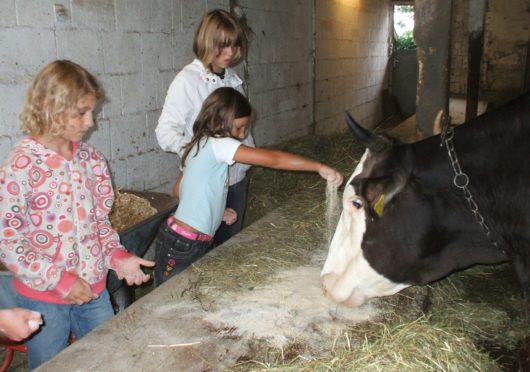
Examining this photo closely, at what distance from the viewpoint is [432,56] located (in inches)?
180

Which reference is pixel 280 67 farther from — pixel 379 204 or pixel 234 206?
pixel 379 204

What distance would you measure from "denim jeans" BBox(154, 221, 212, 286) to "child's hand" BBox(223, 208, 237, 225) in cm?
36

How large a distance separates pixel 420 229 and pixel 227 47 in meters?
1.67

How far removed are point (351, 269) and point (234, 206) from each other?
1244mm

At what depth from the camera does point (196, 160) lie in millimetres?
2709

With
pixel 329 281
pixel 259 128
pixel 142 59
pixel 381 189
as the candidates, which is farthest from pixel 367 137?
pixel 259 128

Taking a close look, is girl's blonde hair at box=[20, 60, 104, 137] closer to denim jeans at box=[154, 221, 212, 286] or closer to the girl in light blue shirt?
the girl in light blue shirt

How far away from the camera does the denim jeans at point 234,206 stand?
3.32m

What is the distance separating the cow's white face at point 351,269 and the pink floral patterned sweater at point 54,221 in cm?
91

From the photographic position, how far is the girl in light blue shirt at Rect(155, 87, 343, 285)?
262cm

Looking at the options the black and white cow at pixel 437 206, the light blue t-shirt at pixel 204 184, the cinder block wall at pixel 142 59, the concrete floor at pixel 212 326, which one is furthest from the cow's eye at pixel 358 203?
the cinder block wall at pixel 142 59

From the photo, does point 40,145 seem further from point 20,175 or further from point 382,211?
point 382,211

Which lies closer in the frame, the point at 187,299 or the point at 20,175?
the point at 20,175

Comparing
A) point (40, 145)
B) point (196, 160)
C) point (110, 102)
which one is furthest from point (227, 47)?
point (40, 145)
